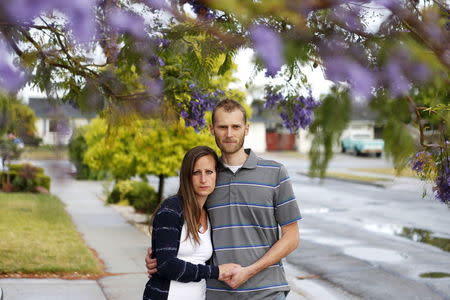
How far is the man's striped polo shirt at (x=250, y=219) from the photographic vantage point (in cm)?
304

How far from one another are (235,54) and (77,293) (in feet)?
15.8

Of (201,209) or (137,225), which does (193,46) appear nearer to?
(201,209)

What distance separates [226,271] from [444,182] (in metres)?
1.11

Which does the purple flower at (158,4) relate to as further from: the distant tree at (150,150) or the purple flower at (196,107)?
the distant tree at (150,150)

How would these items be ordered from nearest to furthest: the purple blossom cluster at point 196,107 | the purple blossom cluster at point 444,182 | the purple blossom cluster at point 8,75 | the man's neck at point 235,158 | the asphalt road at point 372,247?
1. the purple blossom cluster at point 8,75
2. the purple blossom cluster at point 444,182
3. the man's neck at point 235,158
4. the purple blossom cluster at point 196,107
5. the asphalt road at point 372,247

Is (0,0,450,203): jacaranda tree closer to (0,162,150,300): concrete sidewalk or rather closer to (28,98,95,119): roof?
(28,98,95,119): roof

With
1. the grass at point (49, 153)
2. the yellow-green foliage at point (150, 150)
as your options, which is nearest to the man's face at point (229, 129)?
the grass at point (49, 153)

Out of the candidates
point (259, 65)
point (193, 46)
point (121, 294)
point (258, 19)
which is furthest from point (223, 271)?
point (121, 294)

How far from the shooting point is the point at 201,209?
3.07 metres

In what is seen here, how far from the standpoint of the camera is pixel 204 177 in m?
3.02

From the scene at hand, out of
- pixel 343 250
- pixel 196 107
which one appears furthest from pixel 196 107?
pixel 343 250

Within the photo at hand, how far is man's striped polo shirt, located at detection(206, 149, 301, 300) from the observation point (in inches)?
120

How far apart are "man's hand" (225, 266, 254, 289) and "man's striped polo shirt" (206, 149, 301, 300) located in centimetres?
7

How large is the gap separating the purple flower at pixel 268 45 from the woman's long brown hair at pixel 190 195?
1.25m
